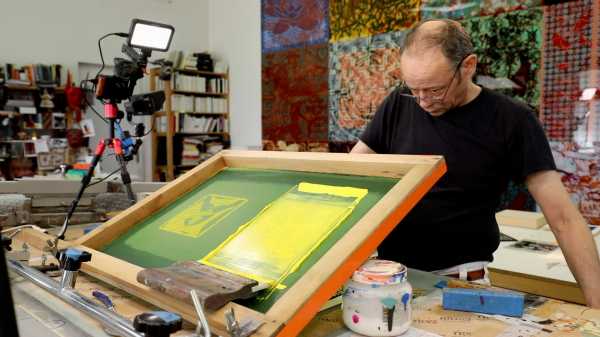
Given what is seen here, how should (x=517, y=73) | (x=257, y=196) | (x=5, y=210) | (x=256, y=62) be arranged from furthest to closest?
(x=256, y=62) → (x=517, y=73) → (x=5, y=210) → (x=257, y=196)

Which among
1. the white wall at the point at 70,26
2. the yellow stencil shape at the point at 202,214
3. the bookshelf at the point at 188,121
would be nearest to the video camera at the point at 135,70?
the yellow stencil shape at the point at 202,214

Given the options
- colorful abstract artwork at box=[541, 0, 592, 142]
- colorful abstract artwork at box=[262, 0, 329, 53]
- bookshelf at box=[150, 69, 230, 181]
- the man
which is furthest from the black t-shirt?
bookshelf at box=[150, 69, 230, 181]

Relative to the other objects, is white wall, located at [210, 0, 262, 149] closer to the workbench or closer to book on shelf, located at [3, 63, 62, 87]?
book on shelf, located at [3, 63, 62, 87]

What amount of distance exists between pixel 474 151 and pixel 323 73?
397cm

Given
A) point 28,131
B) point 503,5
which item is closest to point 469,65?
point 503,5

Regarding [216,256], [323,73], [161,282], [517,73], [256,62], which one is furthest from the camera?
[256,62]

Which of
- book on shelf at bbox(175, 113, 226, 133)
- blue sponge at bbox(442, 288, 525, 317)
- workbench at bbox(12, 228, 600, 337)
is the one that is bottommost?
book on shelf at bbox(175, 113, 226, 133)

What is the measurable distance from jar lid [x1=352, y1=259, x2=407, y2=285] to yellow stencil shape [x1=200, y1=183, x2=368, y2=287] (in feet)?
0.35

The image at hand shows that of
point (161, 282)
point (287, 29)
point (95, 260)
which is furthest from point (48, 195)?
point (287, 29)

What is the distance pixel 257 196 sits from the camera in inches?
44.2

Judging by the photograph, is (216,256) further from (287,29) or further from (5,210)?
(287,29)

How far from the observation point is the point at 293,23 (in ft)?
18.2

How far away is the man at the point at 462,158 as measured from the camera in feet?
4.14

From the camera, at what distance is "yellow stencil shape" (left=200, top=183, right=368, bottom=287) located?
87 centimetres
